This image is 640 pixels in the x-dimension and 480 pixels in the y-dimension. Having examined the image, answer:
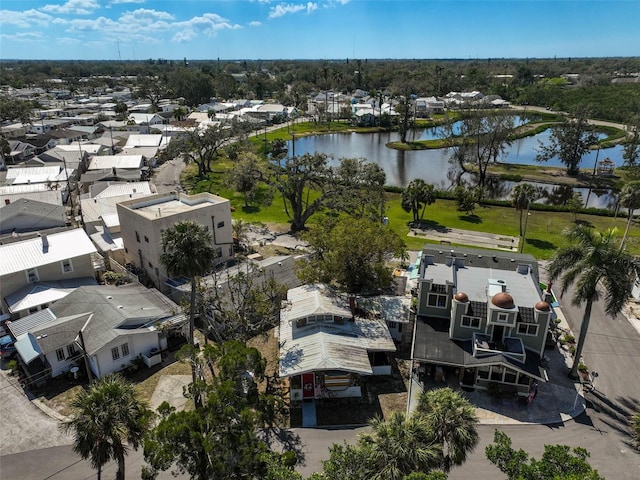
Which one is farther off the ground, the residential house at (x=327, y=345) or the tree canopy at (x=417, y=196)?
the tree canopy at (x=417, y=196)

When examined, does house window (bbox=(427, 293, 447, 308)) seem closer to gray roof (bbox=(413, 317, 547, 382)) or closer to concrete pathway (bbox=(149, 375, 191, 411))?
gray roof (bbox=(413, 317, 547, 382))

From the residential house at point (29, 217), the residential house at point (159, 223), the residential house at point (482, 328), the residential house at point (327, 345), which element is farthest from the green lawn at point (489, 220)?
the residential house at point (29, 217)

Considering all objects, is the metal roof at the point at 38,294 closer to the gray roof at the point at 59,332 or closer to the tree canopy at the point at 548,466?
the gray roof at the point at 59,332

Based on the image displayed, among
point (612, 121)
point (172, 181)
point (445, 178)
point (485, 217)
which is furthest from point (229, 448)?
point (612, 121)

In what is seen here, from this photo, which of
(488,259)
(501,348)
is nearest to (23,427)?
(501,348)

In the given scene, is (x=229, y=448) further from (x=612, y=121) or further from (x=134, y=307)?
(x=612, y=121)

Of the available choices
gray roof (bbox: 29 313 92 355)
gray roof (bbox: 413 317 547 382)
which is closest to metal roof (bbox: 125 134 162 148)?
gray roof (bbox: 29 313 92 355)

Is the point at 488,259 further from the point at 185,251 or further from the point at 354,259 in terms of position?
the point at 185,251
